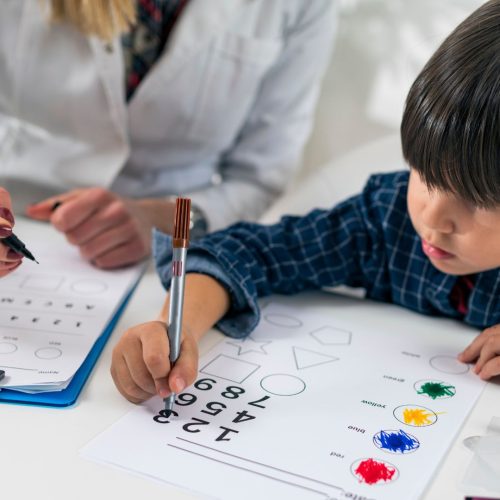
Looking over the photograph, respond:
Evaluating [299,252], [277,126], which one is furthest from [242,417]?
[277,126]

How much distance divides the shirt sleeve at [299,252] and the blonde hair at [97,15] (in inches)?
10.3

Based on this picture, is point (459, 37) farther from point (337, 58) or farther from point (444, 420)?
point (337, 58)

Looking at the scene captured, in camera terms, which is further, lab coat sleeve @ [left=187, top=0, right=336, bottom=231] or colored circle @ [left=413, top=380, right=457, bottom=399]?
lab coat sleeve @ [left=187, top=0, right=336, bottom=231]

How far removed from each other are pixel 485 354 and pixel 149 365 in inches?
9.9

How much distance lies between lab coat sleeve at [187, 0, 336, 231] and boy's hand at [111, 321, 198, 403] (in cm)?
40

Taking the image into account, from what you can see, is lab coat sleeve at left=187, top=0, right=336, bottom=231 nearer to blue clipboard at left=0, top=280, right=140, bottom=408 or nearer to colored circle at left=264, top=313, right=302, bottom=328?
colored circle at left=264, top=313, right=302, bottom=328

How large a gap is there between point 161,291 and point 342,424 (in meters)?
0.26

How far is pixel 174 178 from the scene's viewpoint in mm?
981

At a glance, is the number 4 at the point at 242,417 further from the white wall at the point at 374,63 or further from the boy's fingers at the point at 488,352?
the white wall at the point at 374,63

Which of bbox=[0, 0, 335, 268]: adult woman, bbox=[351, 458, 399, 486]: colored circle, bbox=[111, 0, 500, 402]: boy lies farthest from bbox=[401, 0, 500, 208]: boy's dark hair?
bbox=[0, 0, 335, 268]: adult woman

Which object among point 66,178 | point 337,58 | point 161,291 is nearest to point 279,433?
point 161,291

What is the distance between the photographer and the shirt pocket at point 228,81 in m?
0.92

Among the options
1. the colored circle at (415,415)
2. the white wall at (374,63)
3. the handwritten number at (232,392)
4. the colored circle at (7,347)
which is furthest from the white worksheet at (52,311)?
the white wall at (374,63)

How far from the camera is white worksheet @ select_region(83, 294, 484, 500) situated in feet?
1.45
